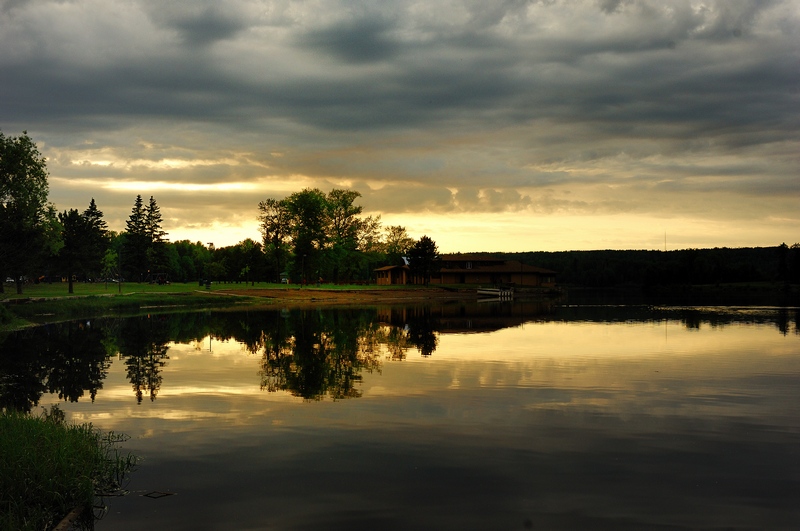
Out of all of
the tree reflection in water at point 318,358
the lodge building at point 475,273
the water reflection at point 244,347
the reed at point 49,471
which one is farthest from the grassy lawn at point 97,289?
the reed at point 49,471

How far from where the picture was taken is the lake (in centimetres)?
1023

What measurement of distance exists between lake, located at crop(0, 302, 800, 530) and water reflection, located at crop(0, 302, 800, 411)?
23cm

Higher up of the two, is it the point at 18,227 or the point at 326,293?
the point at 18,227

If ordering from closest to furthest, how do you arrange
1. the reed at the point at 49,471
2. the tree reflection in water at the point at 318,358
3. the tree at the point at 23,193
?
the reed at the point at 49,471
the tree reflection in water at the point at 318,358
the tree at the point at 23,193

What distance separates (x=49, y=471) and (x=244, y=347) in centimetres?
2357

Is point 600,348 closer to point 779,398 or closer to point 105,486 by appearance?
point 779,398

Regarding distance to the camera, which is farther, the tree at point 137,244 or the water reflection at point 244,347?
the tree at point 137,244

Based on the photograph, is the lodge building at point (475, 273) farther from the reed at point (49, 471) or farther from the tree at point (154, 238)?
the reed at point (49, 471)

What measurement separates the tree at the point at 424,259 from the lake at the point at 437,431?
93.8m

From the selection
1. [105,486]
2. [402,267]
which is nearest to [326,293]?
[402,267]

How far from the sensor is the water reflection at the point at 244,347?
21922 mm

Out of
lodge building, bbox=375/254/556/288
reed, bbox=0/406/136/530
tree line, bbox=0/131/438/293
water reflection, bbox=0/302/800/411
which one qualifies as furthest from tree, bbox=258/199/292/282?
reed, bbox=0/406/136/530

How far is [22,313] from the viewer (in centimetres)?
5456

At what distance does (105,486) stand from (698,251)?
209589mm
